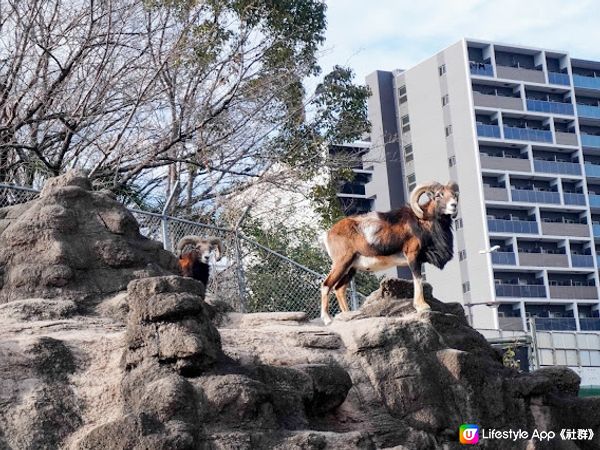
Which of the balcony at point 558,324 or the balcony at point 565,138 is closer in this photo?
the balcony at point 558,324

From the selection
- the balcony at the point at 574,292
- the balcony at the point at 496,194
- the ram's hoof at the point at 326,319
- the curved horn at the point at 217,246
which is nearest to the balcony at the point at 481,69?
the balcony at the point at 496,194

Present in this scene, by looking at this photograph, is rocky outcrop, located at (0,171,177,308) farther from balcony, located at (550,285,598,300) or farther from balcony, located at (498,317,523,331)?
balcony, located at (550,285,598,300)

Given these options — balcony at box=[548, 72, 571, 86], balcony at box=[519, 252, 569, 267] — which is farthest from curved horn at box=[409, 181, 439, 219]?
balcony at box=[548, 72, 571, 86]

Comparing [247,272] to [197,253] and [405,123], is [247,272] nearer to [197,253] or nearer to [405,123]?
[197,253]

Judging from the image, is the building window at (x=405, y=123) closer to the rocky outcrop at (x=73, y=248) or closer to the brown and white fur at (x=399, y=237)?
the brown and white fur at (x=399, y=237)

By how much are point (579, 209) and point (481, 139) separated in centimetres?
638

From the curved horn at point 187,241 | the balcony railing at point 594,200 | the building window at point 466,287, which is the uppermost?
the balcony railing at point 594,200

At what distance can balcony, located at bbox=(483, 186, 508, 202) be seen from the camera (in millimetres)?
49938

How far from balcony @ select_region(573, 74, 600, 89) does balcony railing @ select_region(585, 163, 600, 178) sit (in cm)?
437

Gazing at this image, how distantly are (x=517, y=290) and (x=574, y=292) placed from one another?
3.70 metres

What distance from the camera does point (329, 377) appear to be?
841 centimetres

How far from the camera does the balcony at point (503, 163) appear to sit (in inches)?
1989

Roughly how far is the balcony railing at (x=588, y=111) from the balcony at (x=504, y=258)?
980cm

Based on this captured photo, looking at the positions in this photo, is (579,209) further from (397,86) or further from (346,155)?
(346,155)
